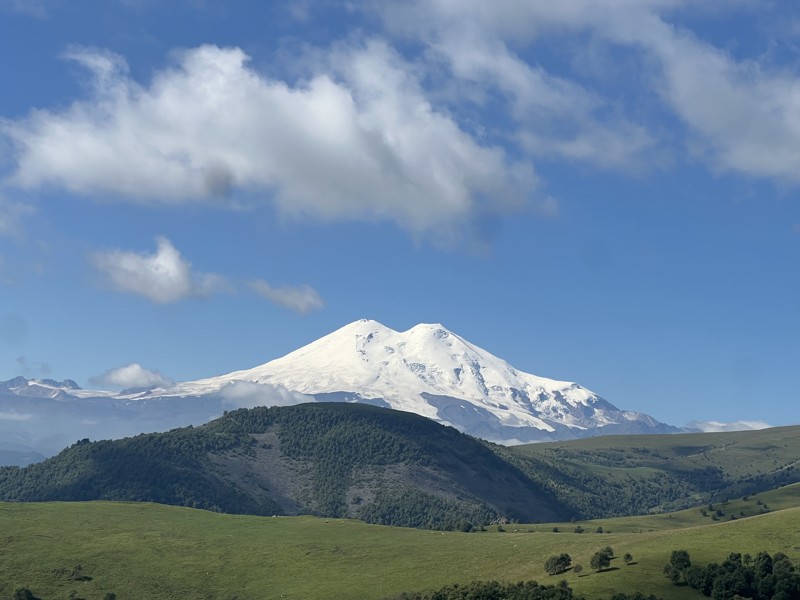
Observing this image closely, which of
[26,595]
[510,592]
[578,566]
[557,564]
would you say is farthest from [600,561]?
[26,595]

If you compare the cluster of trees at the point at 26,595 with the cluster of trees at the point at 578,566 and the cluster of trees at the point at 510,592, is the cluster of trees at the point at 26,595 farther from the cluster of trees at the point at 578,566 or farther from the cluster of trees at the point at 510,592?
the cluster of trees at the point at 578,566

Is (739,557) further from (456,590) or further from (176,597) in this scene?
(176,597)

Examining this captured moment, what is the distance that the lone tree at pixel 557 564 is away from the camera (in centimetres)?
17350

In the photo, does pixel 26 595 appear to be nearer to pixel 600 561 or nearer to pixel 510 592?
pixel 510 592

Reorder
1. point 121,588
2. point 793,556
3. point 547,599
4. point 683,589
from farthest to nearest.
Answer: point 121,588 → point 793,556 → point 683,589 → point 547,599

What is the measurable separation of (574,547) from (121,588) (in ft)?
291

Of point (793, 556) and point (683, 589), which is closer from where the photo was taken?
point (683, 589)

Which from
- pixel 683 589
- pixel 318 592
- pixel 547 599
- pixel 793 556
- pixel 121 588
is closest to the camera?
pixel 547 599

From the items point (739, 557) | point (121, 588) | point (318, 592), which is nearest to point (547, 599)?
point (739, 557)

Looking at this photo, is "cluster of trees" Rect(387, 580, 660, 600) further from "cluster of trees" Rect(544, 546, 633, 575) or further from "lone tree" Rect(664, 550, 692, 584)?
"lone tree" Rect(664, 550, 692, 584)

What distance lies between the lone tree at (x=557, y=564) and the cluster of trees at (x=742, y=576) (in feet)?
59.4

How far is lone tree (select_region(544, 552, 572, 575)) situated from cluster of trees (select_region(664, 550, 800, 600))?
18.1 m

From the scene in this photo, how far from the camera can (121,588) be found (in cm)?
19725

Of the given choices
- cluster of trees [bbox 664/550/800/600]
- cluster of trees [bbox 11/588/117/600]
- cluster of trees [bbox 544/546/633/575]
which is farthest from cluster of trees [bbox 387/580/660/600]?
cluster of trees [bbox 11/588/117/600]
